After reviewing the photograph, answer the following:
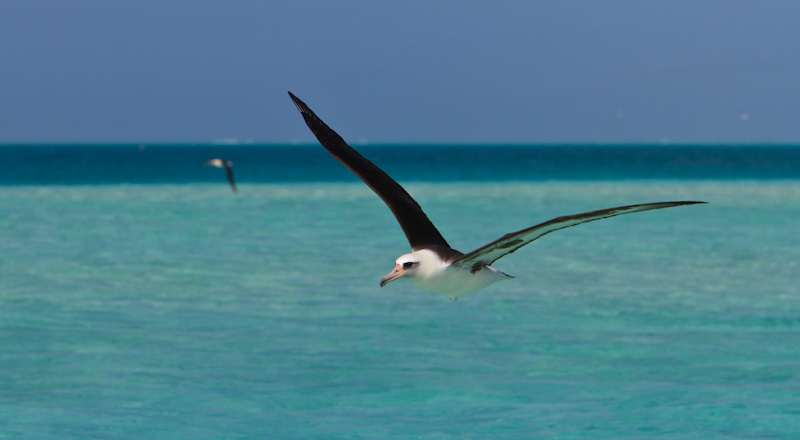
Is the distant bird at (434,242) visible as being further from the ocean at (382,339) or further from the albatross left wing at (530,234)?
the ocean at (382,339)

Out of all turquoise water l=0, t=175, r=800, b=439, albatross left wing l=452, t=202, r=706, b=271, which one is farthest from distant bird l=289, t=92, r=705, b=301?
turquoise water l=0, t=175, r=800, b=439

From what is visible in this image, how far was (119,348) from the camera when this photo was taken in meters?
10.9

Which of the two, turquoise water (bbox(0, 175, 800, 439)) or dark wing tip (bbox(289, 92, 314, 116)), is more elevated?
dark wing tip (bbox(289, 92, 314, 116))

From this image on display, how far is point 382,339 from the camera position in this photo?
11.6m

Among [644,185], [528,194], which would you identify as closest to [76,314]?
[528,194]

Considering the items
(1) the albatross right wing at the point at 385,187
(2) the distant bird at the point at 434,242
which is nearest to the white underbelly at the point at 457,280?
(2) the distant bird at the point at 434,242

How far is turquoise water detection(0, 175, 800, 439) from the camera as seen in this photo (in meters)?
8.95

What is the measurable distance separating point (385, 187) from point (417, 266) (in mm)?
1674

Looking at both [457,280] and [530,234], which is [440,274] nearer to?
[457,280]

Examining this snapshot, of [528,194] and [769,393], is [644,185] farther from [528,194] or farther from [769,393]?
[769,393]

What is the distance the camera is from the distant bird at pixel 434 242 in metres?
4.89

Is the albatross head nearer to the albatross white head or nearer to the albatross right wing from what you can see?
the albatross white head

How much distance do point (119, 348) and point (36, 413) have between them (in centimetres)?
192

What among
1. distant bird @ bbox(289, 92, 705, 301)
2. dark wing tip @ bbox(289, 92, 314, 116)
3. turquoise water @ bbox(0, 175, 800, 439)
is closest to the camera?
distant bird @ bbox(289, 92, 705, 301)
